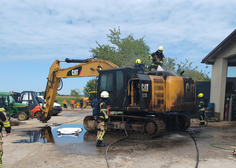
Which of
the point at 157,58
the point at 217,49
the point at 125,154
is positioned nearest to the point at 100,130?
the point at 125,154

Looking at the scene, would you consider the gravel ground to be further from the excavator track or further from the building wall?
the building wall

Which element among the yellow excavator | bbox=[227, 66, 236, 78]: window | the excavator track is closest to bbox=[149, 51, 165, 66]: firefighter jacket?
the yellow excavator

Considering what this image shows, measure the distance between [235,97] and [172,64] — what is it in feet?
80.1

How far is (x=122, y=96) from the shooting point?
366 inches

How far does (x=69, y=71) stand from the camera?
1195 centimetres

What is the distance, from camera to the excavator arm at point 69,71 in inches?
428

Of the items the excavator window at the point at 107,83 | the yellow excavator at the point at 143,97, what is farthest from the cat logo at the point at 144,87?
the excavator window at the point at 107,83

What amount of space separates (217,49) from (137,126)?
843 cm

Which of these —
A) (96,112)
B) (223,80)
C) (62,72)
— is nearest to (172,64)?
(223,80)

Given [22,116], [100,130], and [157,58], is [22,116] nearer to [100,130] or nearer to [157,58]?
[100,130]

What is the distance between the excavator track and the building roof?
706cm

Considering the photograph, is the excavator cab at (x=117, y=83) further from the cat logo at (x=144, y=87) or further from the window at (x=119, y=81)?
the cat logo at (x=144, y=87)

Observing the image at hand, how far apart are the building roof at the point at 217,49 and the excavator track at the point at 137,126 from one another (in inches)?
278

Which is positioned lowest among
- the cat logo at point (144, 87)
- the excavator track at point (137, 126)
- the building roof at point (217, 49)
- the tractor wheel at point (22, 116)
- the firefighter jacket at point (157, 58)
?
the tractor wheel at point (22, 116)
